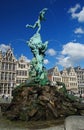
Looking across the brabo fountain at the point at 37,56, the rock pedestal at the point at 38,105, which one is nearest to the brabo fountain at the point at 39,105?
the rock pedestal at the point at 38,105

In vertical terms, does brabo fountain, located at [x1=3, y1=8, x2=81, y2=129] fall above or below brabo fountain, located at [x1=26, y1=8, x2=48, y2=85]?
below

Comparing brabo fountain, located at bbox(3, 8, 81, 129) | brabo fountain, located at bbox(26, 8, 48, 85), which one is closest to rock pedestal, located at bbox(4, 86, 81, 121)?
brabo fountain, located at bbox(3, 8, 81, 129)

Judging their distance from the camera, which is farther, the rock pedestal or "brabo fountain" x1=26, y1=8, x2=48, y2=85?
"brabo fountain" x1=26, y1=8, x2=48, y2=85

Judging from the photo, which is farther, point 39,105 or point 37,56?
point 37,56

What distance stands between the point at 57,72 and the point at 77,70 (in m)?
13.9

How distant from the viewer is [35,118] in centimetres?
1375

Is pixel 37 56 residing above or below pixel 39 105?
above

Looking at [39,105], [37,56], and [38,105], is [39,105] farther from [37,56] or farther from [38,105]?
[37,56]

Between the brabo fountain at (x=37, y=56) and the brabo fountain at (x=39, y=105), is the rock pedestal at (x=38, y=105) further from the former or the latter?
the brabo fountain at (x=37, y=56)

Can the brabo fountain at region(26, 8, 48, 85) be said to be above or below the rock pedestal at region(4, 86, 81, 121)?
above

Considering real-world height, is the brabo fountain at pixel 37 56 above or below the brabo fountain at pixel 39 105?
above

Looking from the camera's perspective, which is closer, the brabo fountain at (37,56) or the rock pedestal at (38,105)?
the rock pedestal at (38,105)

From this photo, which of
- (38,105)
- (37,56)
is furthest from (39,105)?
(37,56)

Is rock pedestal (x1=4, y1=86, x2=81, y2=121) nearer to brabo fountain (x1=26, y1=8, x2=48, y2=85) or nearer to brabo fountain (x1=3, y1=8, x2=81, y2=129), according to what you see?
brabo fountain (x1=3, y1=8, x2=81, y2=129)
